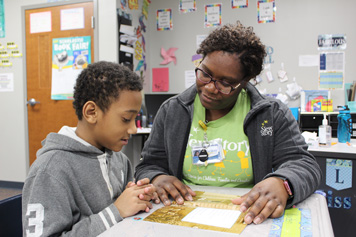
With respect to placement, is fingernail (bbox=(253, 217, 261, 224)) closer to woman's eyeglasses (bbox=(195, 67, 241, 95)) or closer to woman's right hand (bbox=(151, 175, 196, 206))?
woman's right hand (bbox=(151, 175, 196, 206))

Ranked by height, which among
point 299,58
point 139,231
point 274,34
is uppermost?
point 274,34

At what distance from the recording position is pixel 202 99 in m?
1.17

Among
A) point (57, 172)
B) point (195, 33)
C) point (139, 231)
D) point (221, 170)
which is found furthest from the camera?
point (195, 33)

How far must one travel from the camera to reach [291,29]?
3.42m

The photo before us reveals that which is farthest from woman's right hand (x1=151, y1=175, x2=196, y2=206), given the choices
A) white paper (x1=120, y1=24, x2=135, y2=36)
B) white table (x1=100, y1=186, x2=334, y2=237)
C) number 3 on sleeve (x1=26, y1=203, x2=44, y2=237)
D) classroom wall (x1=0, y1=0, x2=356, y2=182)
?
white paper (x1=120, y1=24, x2=135, y2=36)

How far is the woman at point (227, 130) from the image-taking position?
1.10 metres

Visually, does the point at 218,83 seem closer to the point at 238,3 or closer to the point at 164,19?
the point at 238,3

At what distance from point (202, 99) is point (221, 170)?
0.29m

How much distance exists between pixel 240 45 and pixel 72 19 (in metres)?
2.75

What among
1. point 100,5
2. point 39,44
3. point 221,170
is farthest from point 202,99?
point 39,44

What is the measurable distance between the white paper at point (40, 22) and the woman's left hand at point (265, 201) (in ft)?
10.9

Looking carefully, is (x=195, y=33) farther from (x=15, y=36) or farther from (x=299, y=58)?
(x=15, y=36)

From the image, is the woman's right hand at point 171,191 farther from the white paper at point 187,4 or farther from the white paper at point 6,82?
the white paper at point 6,82

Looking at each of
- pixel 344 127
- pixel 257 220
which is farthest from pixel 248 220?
pixel 344 127
